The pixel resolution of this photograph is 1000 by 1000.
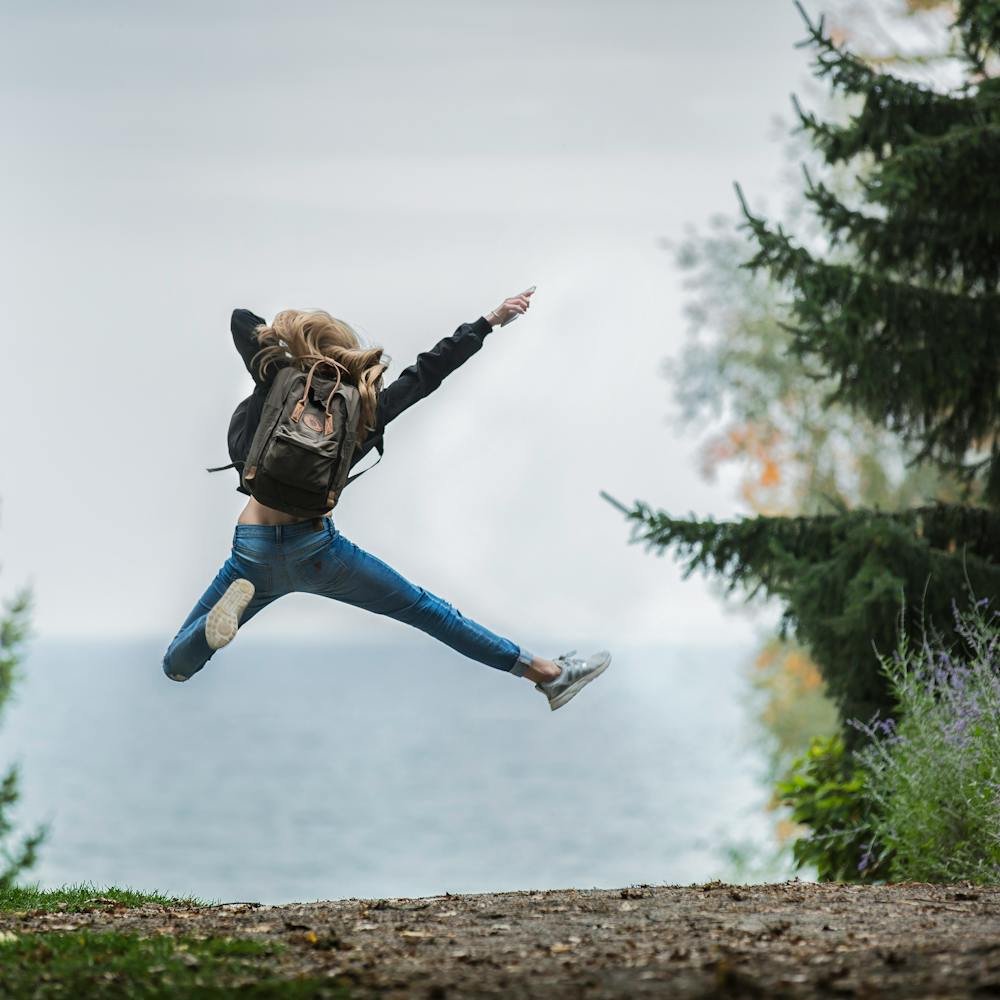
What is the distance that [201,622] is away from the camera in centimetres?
546

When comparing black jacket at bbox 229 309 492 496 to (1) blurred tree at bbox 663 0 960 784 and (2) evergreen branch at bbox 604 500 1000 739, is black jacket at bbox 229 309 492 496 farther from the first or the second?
(1) blurred tree at bbox 663 0 960 784

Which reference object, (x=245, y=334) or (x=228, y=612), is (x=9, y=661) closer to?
(x=228, y=612)

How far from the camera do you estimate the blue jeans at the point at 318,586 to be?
531cm

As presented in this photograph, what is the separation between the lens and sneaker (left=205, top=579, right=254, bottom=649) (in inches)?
207

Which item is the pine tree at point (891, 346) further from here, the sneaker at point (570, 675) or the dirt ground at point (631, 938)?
the dirt ground at point (631, 938)

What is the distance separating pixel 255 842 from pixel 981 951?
4045 cm

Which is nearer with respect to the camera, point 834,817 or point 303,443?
point 303,443

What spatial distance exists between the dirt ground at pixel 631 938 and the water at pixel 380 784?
240 inches

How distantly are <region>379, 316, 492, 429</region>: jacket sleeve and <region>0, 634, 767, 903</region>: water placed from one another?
5978mm

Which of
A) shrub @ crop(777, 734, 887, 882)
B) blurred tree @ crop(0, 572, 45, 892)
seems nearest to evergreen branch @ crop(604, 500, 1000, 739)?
shrub @ crop(777, 734, 887, 882)

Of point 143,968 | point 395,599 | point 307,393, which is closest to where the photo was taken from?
point 143,968

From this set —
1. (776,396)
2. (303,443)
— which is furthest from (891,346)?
(776,396)

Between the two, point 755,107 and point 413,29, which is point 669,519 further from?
point 755,107

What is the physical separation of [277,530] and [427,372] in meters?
0.89
